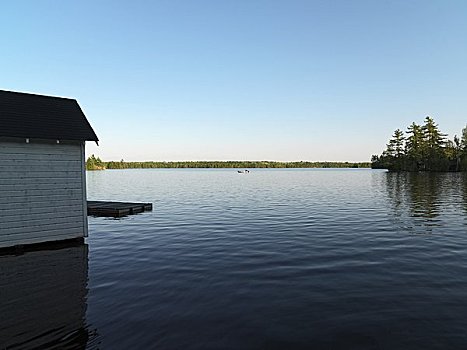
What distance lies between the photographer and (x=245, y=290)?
10.0 meters

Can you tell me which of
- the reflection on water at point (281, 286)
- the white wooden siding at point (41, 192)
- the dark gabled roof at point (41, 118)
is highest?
the dark gabled roof at point (41, 118)

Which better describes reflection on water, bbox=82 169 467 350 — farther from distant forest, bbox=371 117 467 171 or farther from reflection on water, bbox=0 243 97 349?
distant forest, bbox=371 117 467 171

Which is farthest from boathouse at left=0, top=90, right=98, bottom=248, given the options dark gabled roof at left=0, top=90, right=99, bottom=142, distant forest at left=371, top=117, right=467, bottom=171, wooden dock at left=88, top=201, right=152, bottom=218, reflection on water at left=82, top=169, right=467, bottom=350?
distant forest at left=371, top=117, right=467, bottom=171

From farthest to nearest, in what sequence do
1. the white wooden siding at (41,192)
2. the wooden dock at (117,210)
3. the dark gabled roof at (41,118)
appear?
1. the wooden dock at (117,210)
2. the dark gabled roof at (41,118)
3. the white wooden siding at (41,192)

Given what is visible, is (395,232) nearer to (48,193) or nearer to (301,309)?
(301,309)

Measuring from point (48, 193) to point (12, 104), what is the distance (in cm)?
444

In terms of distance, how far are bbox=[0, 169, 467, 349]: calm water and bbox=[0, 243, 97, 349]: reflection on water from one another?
0.04 metres

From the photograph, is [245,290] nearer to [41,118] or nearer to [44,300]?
[44,300]

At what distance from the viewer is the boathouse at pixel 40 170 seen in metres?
13.7

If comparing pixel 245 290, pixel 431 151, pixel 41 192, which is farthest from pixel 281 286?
pixel 431 151

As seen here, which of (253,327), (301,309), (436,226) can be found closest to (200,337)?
(253,327)

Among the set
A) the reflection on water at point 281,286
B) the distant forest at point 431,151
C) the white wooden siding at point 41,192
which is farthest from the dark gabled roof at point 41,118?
the distant forest at point 431,151

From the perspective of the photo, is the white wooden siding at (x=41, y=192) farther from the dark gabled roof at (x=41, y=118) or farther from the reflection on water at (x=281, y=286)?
the reflection on water at (x=281, y=286)

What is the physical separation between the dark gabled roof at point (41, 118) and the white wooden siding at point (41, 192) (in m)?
0.56
